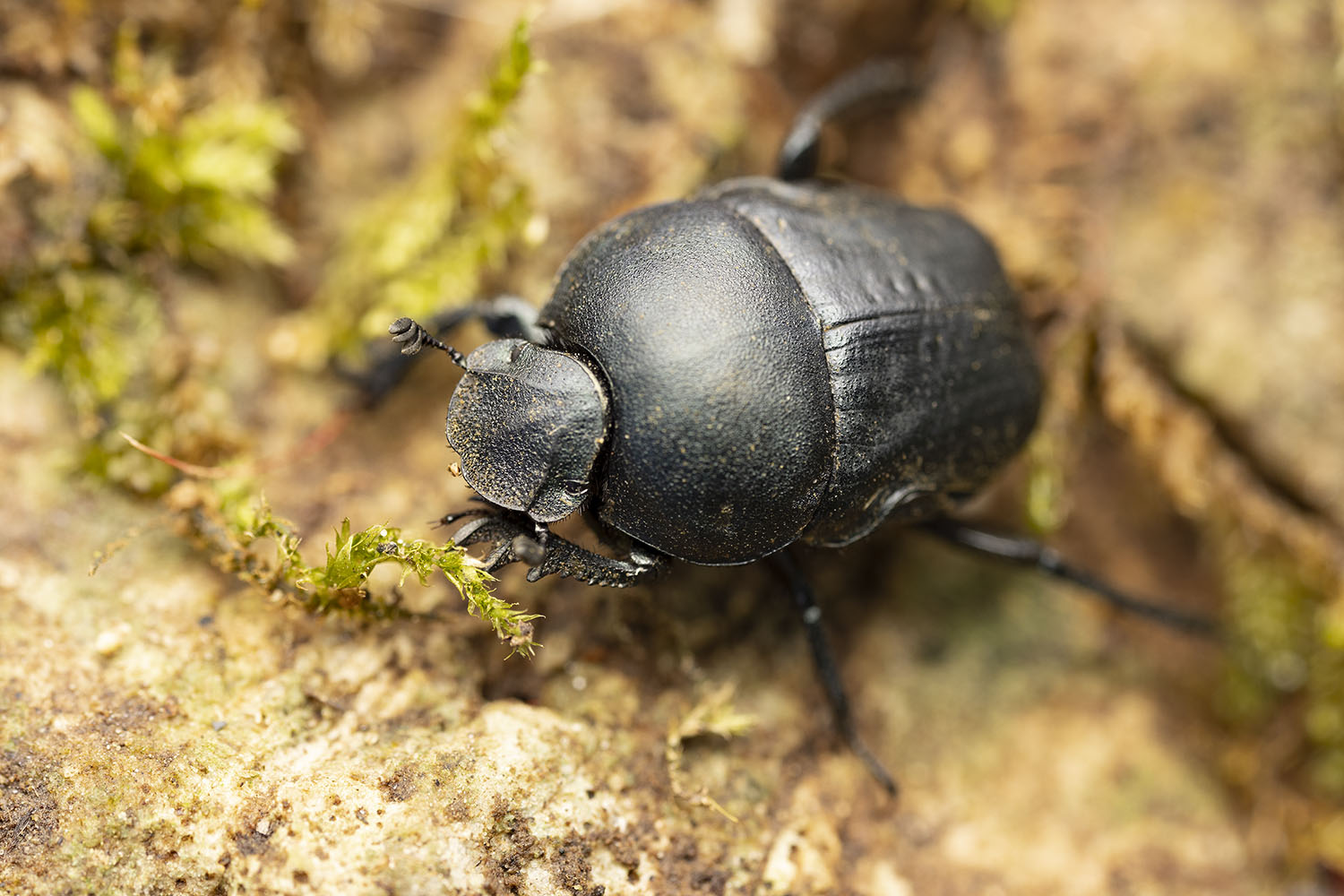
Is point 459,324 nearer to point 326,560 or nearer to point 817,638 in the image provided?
point 326,560

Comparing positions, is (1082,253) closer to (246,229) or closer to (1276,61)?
(1276,61)

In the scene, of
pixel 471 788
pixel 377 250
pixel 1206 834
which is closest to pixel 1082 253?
pixel 1206 834

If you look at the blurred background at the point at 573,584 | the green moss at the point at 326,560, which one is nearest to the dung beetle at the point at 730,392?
the green moss at the point at 326,560

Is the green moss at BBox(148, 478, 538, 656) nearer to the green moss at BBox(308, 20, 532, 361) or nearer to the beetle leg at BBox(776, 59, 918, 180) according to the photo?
the green moss at BBox(308, 20, 532, 361)

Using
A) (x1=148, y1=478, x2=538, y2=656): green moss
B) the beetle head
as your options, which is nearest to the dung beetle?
the beetle head

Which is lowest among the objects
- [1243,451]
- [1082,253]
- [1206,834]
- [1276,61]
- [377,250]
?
[1206,834]
